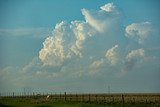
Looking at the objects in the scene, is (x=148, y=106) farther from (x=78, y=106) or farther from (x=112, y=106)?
(x=78, y=106)

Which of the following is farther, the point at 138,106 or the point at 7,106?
the point at 138,106

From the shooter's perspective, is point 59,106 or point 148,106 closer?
point 59,106

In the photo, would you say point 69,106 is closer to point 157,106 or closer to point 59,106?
point 59,106

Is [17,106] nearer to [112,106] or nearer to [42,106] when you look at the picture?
[42,106]

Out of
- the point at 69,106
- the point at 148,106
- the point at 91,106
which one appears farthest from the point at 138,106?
the point at 69,106

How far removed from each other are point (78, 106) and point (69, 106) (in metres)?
1.14

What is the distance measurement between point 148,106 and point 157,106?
3.95 ft

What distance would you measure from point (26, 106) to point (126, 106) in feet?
41.7

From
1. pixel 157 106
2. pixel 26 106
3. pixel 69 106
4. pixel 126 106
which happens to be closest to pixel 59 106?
pixel 69 106

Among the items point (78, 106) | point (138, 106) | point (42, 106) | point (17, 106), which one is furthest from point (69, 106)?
point (138, 106)

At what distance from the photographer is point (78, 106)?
42.1 metres

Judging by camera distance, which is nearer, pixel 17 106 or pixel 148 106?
pixel 17 106

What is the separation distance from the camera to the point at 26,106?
143 feet

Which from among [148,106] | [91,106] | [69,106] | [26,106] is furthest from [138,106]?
[26,106]
